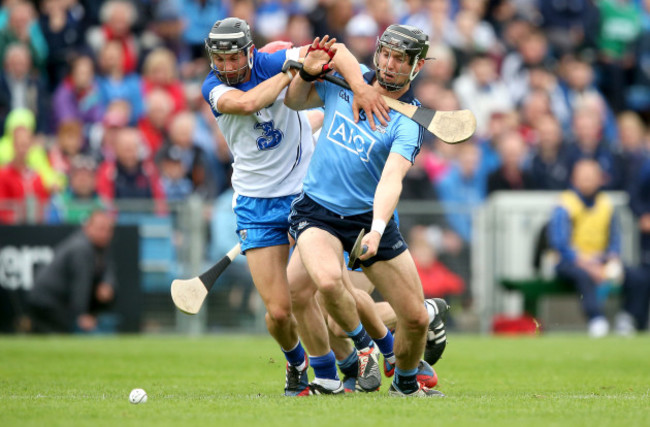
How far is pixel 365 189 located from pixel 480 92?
11053mm

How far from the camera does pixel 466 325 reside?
51.4 ft

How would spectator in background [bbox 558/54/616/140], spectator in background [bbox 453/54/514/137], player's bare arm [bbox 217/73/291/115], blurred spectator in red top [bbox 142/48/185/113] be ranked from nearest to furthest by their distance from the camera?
player's bare arm [bbox 217/73/291/115] → blurred spectator in red top [bbox 142/48/185/113] → spectator in background [bbox 453/54/514/137] → spectator in background [bbox 558/54/616/140]

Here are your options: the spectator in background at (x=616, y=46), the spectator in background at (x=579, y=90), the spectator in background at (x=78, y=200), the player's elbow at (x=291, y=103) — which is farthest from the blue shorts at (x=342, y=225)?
the spectator in background at (x=616, y=46)

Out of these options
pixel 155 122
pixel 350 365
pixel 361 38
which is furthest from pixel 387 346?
pixel 361 38

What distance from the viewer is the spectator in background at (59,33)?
16281mm

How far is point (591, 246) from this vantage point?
15.7m

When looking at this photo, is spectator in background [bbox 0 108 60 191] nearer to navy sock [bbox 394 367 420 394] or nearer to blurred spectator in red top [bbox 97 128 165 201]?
blurred spectator in red top [bbox 97 128 165 201]

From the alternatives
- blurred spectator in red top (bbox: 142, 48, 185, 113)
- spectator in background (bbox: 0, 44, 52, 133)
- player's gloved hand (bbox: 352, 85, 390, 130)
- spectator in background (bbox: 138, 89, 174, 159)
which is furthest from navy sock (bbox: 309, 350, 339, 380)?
blurred spectator in red top (bbox: 142, 48, 185, 113)

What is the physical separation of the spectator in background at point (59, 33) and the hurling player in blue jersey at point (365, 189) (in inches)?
366

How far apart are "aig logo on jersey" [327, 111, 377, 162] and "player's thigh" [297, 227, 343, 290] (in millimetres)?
579

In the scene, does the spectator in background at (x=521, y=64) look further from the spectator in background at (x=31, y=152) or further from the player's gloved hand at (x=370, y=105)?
the player's gloved hand at (x=370, y=105)

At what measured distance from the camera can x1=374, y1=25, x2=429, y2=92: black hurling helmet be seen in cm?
753

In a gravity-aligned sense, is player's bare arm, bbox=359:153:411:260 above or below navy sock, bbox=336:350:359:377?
above

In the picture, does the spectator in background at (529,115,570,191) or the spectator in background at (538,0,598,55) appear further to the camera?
the spectator in background at (538,0,598,55)
